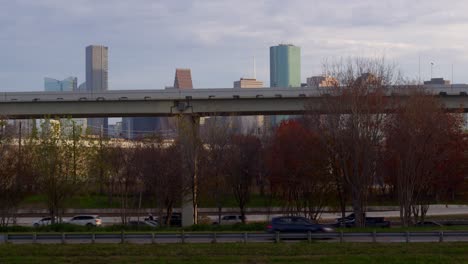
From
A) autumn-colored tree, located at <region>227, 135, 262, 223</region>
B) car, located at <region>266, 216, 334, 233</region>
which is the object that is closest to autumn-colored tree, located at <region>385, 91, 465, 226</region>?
car, located at <region>266, 216, 334, 233</region>

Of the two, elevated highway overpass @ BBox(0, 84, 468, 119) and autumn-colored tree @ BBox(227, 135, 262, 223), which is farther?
autumn-colored tree @ BBox(227, 135, 262, 223)

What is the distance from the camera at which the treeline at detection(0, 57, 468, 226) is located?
47.6 meters

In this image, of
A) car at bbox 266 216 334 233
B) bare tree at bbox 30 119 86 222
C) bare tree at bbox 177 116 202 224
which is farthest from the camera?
bare tree at bbox 177 116 202 224

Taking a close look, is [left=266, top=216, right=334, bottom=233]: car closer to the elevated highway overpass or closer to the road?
the elevated highway overpass

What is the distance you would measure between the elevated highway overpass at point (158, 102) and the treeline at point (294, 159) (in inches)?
82.8

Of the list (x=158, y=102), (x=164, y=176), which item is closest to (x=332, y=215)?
(x=158, y=102)

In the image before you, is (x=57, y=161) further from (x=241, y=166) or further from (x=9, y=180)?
(x=241, y=166)

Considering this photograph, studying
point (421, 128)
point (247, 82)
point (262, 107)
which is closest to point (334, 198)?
point (262, 107)

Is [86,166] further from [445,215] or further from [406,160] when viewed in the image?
[445,215]

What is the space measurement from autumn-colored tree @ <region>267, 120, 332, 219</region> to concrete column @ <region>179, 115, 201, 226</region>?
24.5 feet

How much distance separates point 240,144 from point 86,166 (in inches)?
610

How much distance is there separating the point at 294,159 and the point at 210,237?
21.6m

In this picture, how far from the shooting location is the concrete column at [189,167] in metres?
54.0

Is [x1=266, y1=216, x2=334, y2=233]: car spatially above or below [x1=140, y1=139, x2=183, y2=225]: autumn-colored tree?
below
